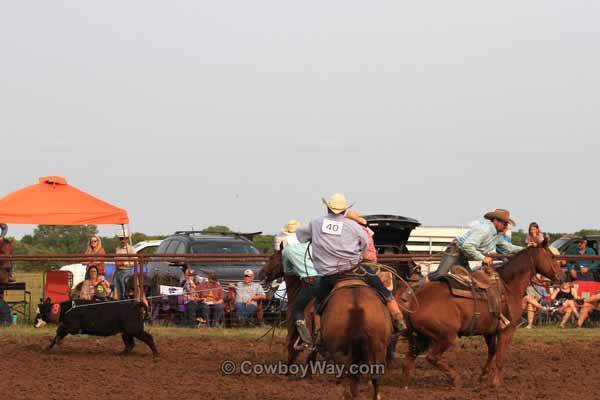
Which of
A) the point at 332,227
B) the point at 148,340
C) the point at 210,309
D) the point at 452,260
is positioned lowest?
the point at 148,340

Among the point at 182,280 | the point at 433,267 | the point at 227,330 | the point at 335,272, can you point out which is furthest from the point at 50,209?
the point at 335,272

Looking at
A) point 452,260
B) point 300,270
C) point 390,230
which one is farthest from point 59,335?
point 390,230

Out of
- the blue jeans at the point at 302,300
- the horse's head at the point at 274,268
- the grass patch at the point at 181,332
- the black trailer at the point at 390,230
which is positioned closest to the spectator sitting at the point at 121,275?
the grass patch at the point at 181,332

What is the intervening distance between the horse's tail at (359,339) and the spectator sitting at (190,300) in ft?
27.8

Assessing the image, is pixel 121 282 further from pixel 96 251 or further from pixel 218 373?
pixel 218 373

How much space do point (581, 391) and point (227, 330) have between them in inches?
286

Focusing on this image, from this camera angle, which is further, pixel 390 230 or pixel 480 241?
pixel 390 230

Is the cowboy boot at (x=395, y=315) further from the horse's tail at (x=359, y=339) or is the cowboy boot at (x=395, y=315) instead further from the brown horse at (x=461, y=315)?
the brown horse at (x=461, y=315)

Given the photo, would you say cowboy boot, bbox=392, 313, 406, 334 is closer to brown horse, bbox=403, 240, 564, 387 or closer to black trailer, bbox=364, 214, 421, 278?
brown horse, bbox=403, 240, 564, 387

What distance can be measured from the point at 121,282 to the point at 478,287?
7737 millimetres

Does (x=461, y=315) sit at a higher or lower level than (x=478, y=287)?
lower

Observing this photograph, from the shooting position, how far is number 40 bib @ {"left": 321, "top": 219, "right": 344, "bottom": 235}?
9195 millimetres

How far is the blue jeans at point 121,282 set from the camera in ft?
55.3

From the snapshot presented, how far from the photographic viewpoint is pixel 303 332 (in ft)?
33.7
